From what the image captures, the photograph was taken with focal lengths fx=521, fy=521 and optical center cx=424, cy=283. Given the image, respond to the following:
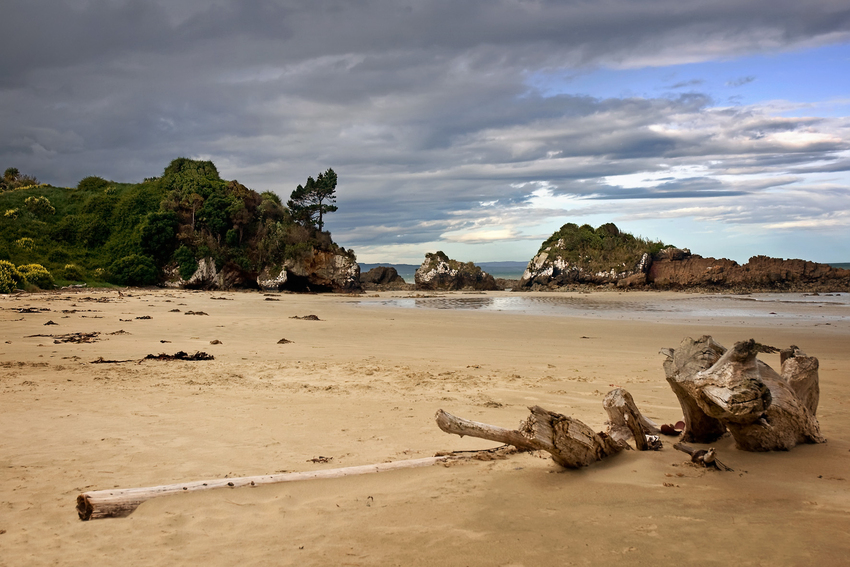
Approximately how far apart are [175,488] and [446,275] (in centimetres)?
4342

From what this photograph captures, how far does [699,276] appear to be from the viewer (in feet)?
138

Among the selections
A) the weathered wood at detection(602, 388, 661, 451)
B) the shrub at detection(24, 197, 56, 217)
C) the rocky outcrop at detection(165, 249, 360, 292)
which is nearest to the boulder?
the rocky outcrop at detection(165, 249, 360, 292)

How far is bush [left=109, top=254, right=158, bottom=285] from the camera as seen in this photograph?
32.4m

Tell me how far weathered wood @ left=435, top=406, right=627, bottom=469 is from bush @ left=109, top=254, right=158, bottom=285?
113 ft

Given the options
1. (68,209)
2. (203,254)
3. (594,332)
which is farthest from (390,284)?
(594,332)

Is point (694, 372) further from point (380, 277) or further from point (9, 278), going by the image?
point (380, 277)

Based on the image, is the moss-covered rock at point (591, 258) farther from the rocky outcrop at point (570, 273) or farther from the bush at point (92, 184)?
the bush at point (92, 184)

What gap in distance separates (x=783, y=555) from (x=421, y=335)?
36.5 ft

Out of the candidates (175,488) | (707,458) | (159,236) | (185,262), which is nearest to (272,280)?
(185,262)

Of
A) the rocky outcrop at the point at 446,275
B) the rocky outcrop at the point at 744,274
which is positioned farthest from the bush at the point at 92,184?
the rocky outcrop at the point at 744,274

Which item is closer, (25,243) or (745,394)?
(745,394)

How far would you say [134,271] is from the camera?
1291 inches

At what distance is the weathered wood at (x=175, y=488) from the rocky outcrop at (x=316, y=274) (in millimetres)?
33332

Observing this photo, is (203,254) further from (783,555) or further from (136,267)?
(783,555)
